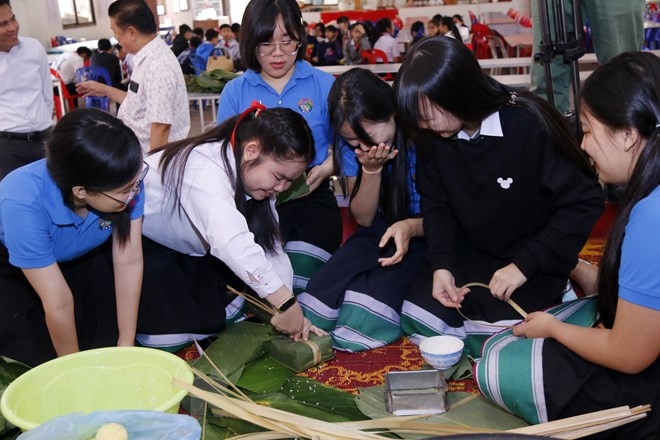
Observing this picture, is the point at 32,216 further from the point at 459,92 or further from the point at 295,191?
the point at 459,92

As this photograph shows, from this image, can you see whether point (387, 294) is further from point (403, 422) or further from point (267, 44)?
point (267, 44)

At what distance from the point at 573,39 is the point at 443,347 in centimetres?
161

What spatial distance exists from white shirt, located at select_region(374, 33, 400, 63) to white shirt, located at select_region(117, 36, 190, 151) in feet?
17.2

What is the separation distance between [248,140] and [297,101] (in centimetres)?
61

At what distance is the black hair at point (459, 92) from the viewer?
6.05 feet

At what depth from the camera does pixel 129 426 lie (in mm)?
1283

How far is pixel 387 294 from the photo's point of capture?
223 cm

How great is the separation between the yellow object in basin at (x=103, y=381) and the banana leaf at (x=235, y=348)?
0.30 meters

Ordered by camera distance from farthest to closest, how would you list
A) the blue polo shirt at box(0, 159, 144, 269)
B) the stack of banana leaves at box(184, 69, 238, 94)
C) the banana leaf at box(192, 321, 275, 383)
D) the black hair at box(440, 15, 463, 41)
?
the black hair at box(440, 15, 463, 41), the stack of banana leaves at box(184, 69, 238, 94), the banana leaf at box(192, 321, 275, 383), the blue polo shirt at box(0, 159, 144, 269)

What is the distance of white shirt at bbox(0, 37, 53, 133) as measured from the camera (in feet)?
11.7

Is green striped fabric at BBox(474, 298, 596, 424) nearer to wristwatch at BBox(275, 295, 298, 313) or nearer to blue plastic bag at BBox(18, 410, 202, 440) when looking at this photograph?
wristwatch at BBox(275, 295, 298, 313)

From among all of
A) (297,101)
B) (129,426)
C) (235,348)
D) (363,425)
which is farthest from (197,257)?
(129,426)

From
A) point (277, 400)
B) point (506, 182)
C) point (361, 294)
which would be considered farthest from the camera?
point (361, 294)

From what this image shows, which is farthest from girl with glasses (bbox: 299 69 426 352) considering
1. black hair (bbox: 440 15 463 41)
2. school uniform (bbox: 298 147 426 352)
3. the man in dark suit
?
black hair (bbox: 440 15 463 41)
